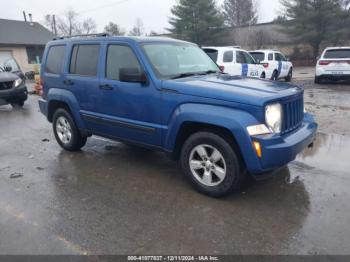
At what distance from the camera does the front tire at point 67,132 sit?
6086 millimetres

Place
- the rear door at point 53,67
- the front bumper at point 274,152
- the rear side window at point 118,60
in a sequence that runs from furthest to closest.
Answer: the rear door at point 53,67, the rear side window at point 118,60, the front bumper at point 274,152

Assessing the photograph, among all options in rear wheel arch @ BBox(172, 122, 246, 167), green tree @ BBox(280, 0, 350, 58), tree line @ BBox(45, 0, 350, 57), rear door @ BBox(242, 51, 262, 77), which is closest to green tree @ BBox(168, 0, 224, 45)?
tree line @ BBox(45, 0, 350, 57)

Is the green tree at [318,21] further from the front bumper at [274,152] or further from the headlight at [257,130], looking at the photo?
the headlight at [257,130]

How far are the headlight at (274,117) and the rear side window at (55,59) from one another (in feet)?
12.5

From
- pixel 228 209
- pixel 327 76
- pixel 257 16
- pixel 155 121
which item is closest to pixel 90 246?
pixel 228 209

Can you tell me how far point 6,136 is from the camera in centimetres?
773

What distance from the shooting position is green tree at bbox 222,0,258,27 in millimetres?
60084

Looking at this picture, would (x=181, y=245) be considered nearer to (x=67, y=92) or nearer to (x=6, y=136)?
(x=67, y=92)

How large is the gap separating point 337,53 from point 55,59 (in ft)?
44.3

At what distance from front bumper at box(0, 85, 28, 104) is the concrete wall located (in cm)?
2386

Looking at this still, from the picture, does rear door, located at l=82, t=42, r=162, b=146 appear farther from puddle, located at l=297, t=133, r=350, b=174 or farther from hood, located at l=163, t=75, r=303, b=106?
puddle, located at l=297, t=133, r=350, b=174

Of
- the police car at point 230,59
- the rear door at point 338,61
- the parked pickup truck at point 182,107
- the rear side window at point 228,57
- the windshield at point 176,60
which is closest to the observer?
the parked pickup truck at point 182,107

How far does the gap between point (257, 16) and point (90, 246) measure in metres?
63.0

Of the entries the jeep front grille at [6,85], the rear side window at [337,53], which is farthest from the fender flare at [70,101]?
the rear side window at [337,53]
